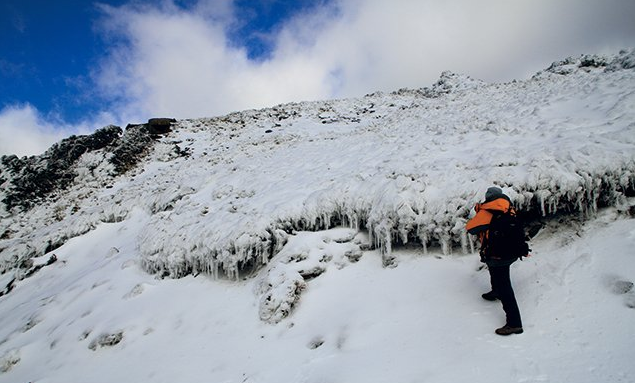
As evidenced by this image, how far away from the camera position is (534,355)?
430 cm

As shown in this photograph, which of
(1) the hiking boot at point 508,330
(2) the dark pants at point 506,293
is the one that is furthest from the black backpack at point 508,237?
(1) the hiking boot at point 508,330

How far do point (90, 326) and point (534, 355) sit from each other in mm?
9315

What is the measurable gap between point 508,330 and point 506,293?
50 cm

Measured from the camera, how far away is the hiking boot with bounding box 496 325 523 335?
4.70 m

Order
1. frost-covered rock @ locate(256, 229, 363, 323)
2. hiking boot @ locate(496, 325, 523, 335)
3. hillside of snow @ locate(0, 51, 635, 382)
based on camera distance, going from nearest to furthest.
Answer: hiking boot @ locate(496, 325, 523, 335), hillside of snow @ locate(0, 51, 635, 382), frost-covered rock @ locate(256, 229, 363, 323)

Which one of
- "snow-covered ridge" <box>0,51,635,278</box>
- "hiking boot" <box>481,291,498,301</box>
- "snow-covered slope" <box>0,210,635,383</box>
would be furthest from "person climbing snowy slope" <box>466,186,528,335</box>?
"snow-covered ridge" <box>0,51,635,278</box>

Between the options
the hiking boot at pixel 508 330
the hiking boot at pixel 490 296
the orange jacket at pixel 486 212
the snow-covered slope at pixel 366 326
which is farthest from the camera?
the hiking boot at pixel 490 296

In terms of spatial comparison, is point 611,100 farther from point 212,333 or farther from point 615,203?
point 212,333

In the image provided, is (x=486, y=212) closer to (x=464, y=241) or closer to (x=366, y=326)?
(x=464, y=241)

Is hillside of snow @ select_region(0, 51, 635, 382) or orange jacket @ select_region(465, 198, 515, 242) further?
hillside of snow @ select_region(0, 51, 635, 382)

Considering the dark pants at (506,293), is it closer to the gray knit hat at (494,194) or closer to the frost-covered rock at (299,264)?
the gray knit hat at (494,194)

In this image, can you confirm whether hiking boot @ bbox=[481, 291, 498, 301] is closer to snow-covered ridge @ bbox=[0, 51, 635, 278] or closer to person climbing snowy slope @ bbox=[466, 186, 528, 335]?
person climbing snowy slope @ bbox=[466, 186, 528, 335]

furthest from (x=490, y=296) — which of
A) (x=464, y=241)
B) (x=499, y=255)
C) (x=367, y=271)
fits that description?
(x=367, y=271)

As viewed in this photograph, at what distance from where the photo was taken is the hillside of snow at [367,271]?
194 inches
